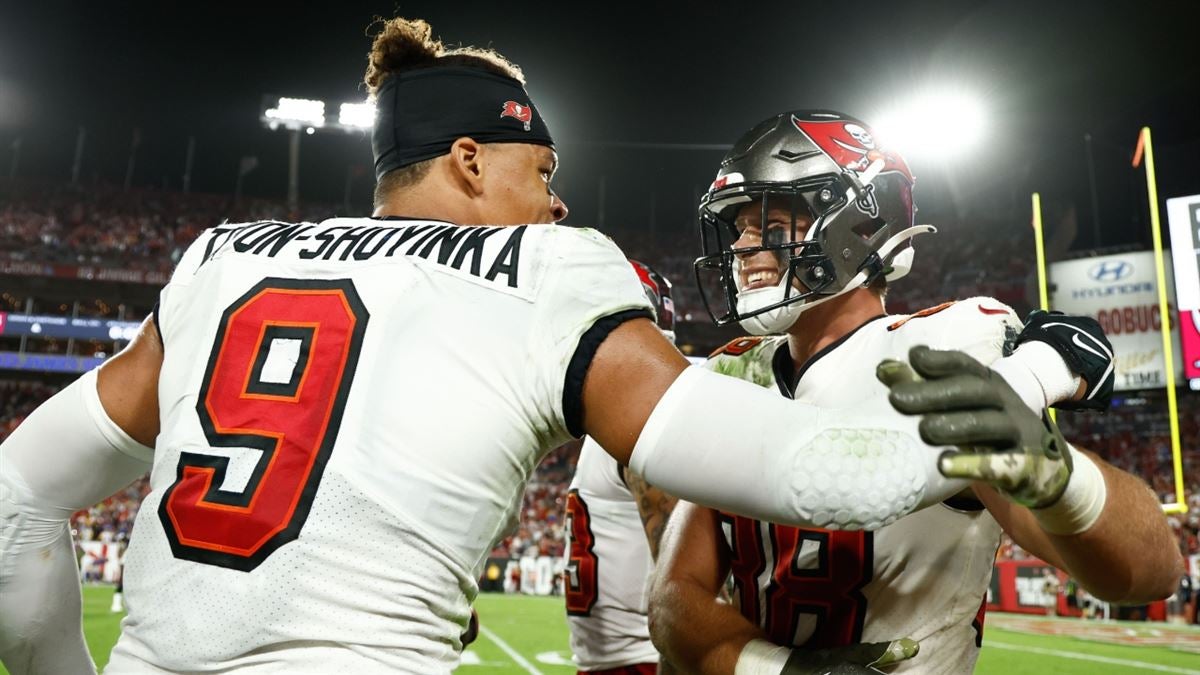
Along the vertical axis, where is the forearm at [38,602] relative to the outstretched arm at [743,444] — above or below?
below

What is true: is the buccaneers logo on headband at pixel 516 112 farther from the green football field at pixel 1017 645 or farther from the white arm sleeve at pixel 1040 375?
the green football field at pixel 1017 645

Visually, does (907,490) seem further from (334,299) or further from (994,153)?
(994,153)

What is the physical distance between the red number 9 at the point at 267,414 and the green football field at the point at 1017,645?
7.84m

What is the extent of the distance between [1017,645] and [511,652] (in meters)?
6.54

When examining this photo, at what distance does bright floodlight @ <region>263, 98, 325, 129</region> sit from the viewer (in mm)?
28047

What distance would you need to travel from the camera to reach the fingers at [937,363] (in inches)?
50.2

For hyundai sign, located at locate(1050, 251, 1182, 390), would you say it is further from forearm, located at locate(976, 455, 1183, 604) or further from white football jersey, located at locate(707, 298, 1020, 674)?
forearm, located at locate(976, 455, 1183, 604)

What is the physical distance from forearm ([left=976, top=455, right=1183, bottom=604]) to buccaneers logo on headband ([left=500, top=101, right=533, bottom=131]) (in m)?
1.34

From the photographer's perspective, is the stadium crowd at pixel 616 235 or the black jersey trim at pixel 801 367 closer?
the black jersey trim at pixel 801 367

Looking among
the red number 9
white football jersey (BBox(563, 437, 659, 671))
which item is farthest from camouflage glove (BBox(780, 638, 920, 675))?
white football jersey (BBox(563, 437, 659, 671))

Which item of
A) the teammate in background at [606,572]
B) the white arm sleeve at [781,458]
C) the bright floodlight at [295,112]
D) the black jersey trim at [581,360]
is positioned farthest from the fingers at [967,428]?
the bright floodlight at [295,112]

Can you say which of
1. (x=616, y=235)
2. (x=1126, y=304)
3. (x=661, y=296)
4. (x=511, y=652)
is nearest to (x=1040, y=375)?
(x=661, y=296)

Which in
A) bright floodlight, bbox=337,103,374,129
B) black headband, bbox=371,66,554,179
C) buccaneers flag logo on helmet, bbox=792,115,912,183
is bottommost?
black headband, bbox=371,66,554,179

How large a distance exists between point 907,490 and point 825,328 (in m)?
1.38
